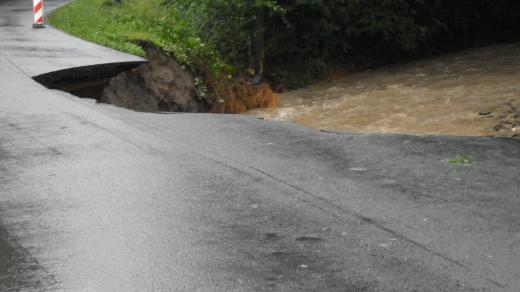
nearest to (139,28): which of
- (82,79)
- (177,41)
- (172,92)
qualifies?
(177,41)

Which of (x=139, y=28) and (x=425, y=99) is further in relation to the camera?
(x=139, y=28)

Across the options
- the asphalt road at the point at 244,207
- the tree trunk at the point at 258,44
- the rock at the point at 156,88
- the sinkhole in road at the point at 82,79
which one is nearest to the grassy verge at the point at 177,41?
the rock at the point at 156,88

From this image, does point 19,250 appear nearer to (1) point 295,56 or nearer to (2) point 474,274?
(2) point 474,274

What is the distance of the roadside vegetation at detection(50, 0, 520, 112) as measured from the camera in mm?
20391

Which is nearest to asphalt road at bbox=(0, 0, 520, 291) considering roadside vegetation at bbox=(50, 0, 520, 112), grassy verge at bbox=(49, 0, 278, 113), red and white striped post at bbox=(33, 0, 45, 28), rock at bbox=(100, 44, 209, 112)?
rock at bbox=(100, 44, 209, 112)

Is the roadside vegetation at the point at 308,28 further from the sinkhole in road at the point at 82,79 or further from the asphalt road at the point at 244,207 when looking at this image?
the asphalt road at the point at 244,207

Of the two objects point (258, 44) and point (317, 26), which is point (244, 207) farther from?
point (317, 26)

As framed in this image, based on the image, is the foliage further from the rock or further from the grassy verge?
the rock

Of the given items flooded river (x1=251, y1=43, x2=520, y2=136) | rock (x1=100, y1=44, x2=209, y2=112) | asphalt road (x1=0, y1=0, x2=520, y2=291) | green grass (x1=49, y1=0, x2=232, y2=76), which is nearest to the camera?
asphalt road (x1=0, y1=0, x2=520, y2=291)

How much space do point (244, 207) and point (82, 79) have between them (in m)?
6.93

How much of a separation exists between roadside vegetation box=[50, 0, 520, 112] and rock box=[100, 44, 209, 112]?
13.1ft

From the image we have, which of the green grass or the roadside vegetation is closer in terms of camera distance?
the green grass

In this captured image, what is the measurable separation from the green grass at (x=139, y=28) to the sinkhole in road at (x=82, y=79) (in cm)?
171

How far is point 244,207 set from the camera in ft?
21.9
